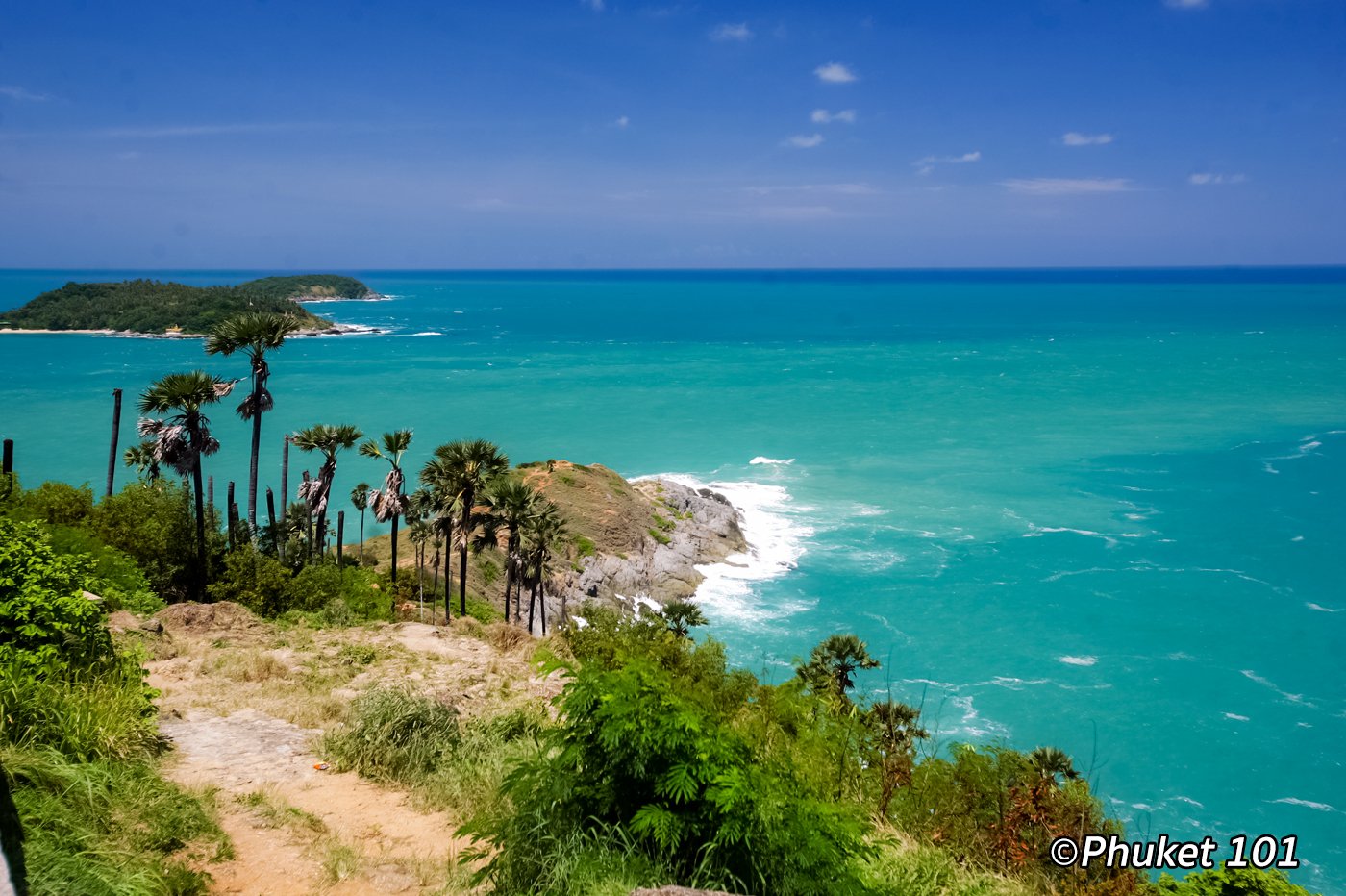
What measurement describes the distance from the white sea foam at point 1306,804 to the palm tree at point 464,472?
3393cm

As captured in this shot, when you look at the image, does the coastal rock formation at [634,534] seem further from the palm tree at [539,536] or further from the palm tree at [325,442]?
the palm tree at [325,442]

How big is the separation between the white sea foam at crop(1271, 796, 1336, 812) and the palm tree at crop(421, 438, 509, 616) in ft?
111

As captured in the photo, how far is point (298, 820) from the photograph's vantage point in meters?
12.5

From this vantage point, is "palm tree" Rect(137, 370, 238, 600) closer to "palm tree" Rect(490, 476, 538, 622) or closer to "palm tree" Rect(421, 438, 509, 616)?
"palm tree" Rect(421, 438, 509, 616)

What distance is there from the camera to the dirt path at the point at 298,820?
35.8 ft

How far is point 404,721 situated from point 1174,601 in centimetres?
5182

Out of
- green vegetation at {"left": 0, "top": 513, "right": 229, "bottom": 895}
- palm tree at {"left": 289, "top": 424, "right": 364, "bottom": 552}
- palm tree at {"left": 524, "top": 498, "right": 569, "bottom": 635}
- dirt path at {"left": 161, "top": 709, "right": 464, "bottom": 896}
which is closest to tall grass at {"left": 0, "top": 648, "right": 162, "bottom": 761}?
green vegetation at {"left": 0, "top": 513, "right": 229, "bottom": 895}

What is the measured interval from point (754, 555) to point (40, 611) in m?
50.3

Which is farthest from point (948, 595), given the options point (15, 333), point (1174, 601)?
point (15, 333)

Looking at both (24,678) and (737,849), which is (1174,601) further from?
(24,678)

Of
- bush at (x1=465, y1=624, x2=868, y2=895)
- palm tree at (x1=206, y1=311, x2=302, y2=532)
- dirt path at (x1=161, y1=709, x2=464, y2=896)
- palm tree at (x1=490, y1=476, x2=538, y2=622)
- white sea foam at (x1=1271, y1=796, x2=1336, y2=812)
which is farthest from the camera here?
palm tree at (x1=490, y1=476, x2=538, y2=622)

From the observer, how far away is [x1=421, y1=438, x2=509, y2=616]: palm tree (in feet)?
118

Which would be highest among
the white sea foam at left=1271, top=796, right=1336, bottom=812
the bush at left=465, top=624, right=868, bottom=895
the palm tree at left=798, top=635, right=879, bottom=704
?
the bush at left=465, top=624, right=868, bottom=895

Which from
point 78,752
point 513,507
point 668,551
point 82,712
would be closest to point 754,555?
point 668,551
